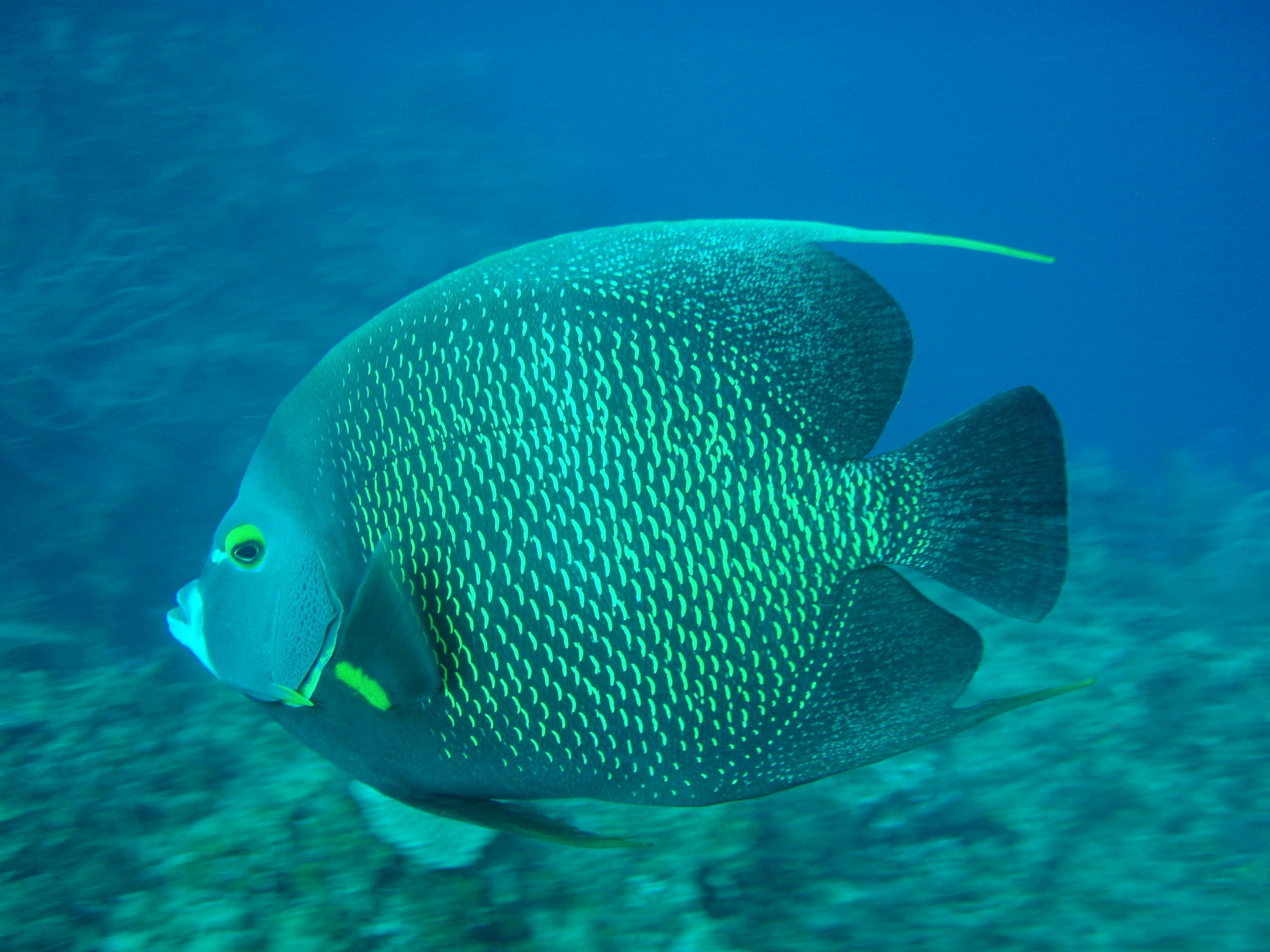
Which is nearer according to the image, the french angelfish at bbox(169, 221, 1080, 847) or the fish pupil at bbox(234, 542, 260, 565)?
the french angelfish at bbox(169, 221, 1080, 847)

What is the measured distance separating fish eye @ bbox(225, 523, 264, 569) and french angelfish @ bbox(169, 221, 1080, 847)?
0.08ft

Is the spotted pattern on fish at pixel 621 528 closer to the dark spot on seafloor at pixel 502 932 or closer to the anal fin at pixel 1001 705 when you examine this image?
the anal fin at pixel 1001 705

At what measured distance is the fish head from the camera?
1.07 metres

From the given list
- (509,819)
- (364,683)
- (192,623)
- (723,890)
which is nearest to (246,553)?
A: (192,623)

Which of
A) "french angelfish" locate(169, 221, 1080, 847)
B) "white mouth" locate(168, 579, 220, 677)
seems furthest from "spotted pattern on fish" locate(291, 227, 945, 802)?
"white mouth" locate(168, 579, 220, 677)

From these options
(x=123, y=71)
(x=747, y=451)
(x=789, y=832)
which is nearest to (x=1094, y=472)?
(x=789, y=832)

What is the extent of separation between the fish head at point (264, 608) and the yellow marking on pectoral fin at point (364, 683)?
0.06 m

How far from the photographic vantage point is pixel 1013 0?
136ft

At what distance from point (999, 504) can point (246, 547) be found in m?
1.20

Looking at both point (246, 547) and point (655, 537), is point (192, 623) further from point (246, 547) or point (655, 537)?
point (655, 537)

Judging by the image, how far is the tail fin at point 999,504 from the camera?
99 centimetres

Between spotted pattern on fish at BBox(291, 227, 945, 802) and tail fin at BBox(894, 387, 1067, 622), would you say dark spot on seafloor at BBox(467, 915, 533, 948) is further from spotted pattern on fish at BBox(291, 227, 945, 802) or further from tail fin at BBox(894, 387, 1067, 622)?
tail fin at BBox(894, 387, 1067, 622)

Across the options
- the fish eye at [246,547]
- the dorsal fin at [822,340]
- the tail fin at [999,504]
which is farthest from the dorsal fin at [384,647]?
the tail fin at [999,504]

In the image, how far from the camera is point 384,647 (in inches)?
39.3
